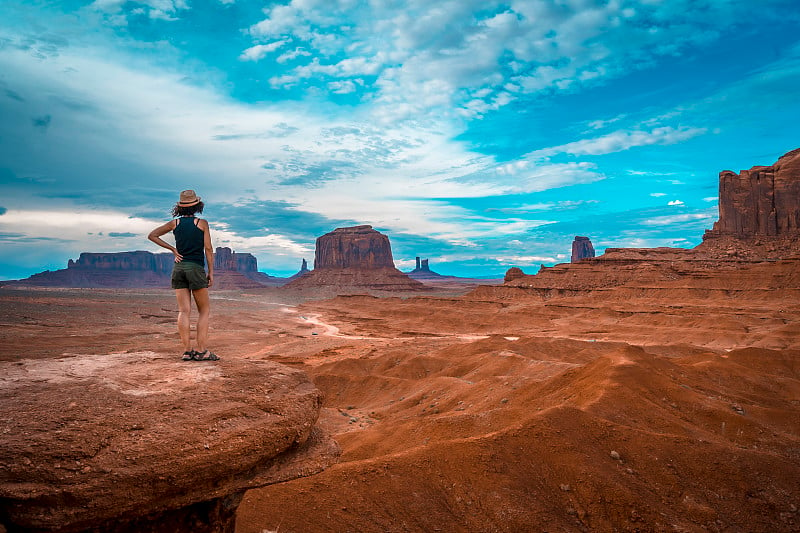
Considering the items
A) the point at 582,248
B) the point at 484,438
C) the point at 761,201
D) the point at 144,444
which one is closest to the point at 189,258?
the point at 144,444

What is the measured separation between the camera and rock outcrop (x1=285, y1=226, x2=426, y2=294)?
5379 inches

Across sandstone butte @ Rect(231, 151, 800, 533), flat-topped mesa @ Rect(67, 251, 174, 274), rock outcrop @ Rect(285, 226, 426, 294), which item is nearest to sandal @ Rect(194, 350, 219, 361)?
sandstone butte @ Rect(231, 151, 800, 533)

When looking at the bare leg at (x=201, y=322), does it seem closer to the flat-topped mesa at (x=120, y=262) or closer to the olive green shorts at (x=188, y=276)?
the olive green shorts at (x=188, y=276)

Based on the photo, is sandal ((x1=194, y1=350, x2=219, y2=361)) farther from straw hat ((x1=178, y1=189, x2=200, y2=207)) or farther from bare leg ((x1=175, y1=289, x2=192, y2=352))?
straw hat ((x1=178, y1=189, x2=200, y2=207))

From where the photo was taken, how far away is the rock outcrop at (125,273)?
16562 cm

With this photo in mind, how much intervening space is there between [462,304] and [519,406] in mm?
50205

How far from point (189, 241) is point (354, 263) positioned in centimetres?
14636

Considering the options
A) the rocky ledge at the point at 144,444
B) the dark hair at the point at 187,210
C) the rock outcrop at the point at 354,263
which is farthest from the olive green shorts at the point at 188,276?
the rock outcrop at the point at 354,263

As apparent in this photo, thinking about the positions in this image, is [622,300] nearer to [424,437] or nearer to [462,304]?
[462,304]

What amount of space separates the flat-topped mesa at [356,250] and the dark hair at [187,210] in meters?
144

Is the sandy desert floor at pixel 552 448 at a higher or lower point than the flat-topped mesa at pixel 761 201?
lower

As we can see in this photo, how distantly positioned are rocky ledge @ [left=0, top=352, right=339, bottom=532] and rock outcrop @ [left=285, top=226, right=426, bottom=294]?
126 metres

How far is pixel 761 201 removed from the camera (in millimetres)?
70938

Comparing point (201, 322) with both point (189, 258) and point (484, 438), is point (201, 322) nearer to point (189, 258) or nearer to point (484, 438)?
point (189, 258)
